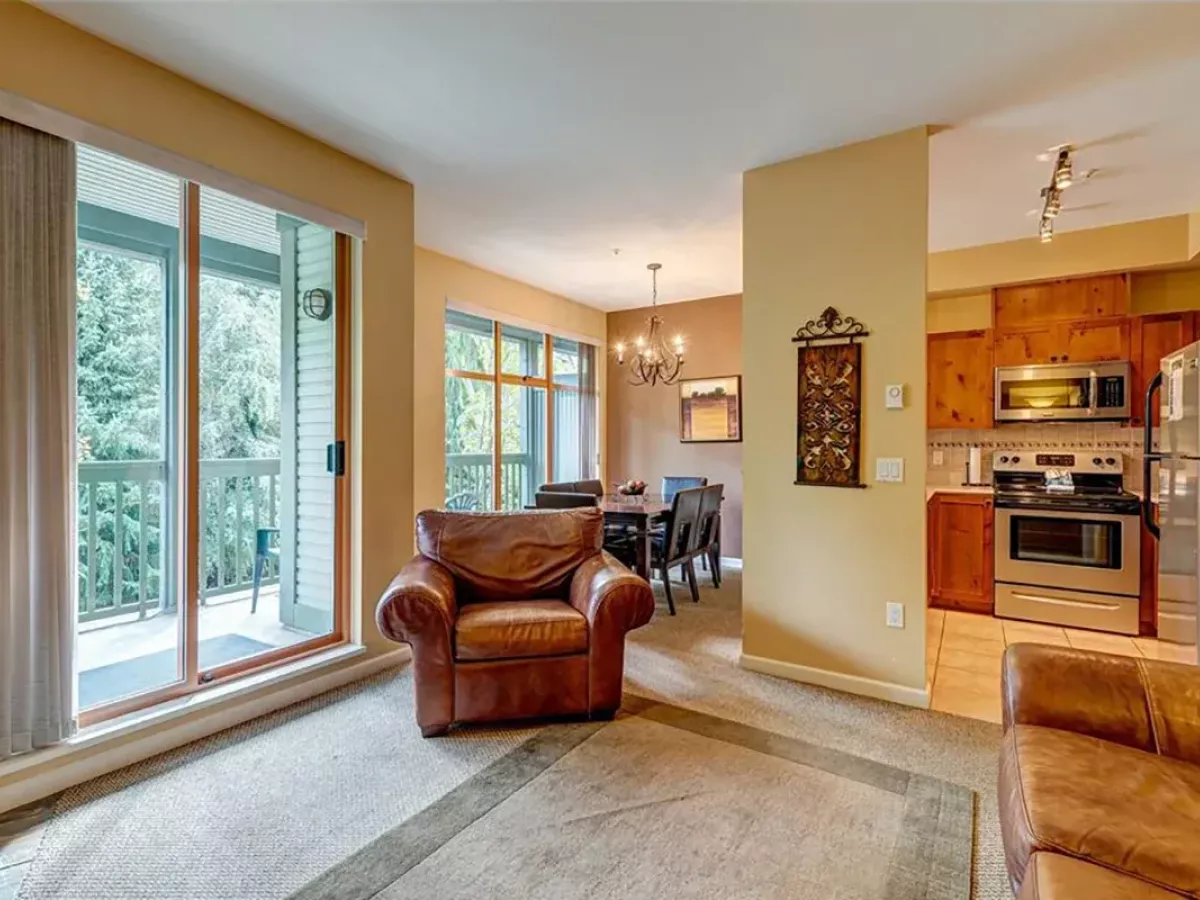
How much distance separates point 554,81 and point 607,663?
253 centimetres

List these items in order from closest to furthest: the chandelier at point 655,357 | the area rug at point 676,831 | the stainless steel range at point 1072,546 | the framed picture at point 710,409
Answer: the area rug at point 676,831 < the stainless steel range at point 1072,546 < the chandelier at point 655,357 < the framed picture at point 710,409

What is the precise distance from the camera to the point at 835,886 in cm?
166

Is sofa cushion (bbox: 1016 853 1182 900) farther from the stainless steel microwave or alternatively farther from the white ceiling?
the stainless steel microwave

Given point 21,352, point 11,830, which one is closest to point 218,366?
point 21,352

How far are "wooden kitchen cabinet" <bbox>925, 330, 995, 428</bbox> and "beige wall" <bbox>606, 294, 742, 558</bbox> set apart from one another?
1.84 m

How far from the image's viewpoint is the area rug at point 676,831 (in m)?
1.66

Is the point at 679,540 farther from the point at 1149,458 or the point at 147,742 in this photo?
the point at 147,742

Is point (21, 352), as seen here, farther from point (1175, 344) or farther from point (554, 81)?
point (1175, 344)

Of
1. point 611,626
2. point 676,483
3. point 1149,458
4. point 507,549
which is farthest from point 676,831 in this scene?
point 676,483

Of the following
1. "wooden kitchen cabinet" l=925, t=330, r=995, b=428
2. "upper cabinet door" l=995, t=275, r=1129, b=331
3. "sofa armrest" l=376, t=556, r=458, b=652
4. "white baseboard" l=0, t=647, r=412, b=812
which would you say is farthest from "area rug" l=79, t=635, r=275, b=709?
"upper cabinet door" l=995, t=275, r=1129, b=331

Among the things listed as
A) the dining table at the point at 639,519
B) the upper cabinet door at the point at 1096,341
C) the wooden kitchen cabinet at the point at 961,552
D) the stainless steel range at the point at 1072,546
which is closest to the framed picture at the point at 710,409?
the dining table at the point at 639,519

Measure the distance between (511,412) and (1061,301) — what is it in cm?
456

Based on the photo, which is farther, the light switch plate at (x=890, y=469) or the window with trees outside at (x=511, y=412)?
the window with trees outside at (x=511, y=412)

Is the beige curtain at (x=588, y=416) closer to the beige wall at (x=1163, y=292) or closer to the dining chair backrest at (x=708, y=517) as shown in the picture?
the dining chair backrest at (x=708, y=517)
